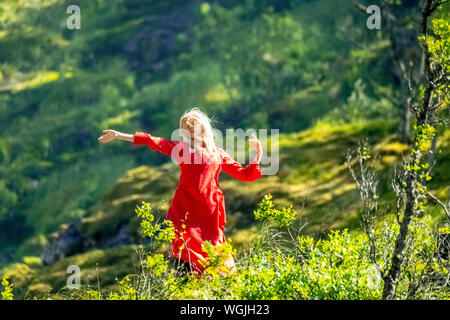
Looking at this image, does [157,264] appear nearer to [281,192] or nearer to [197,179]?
[197,179]

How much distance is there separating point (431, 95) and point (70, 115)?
69.9 meters

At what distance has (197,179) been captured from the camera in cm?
847

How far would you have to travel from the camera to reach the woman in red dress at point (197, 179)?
8.34 metres

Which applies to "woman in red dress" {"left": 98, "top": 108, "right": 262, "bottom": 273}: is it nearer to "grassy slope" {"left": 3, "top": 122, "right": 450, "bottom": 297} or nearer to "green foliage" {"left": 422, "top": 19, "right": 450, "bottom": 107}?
"green foliage" {"left": 422, "top": 19, "right": 450, "bottom": 107}

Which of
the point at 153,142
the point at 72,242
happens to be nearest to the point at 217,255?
the point at 153,142

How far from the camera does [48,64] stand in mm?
86500

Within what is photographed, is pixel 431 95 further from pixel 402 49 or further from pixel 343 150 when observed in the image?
pixel 402 49

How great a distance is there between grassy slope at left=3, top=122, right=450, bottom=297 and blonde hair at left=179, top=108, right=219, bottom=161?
6.39m

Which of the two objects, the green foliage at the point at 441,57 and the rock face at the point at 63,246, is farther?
the rock face at the point at 63,246

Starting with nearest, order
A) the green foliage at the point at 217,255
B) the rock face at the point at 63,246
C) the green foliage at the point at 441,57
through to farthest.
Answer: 1. the green foliage at the point at 441,57
2. the green foliage at the point at 217,255
3. the rock face at the point at 63,246
